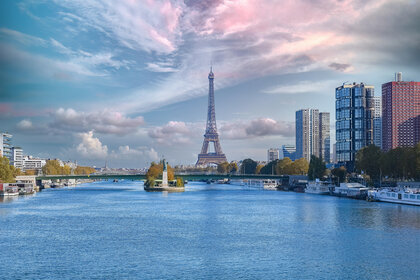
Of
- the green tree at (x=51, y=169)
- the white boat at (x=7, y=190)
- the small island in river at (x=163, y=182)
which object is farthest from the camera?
the green tree at (x=51, y=169)

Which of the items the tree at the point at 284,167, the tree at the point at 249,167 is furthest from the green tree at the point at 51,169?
the tree at the point at 284,167

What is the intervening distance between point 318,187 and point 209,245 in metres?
70.1

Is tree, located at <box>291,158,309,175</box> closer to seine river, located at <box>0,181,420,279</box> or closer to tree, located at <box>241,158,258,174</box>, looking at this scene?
tree, located at <box>241,158,258,174</box>

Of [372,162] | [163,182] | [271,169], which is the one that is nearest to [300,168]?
[271,169]

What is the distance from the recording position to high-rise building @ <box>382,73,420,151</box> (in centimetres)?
18088

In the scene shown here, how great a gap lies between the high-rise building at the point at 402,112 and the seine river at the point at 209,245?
132671mm

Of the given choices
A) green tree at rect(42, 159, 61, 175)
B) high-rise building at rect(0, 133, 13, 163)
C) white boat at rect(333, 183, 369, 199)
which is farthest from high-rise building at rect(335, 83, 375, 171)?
high-rise building at rect(0, 133, 13, 163)

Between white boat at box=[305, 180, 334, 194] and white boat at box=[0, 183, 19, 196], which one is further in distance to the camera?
white boat at box=[305, 180, 334, 194]

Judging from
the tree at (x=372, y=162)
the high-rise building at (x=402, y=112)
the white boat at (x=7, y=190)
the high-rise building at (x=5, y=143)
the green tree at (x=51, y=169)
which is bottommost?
the white boat at (x=7, y=190)

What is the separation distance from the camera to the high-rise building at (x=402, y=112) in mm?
180875

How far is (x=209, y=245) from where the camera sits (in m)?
36.3

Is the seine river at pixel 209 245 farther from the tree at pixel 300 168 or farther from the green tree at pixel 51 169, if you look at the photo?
the green tree at pixel 51 169

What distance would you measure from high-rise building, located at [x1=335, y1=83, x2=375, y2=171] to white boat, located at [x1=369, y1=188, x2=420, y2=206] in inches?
3175

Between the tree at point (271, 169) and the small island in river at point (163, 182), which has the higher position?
the tree at point (271, 169)
